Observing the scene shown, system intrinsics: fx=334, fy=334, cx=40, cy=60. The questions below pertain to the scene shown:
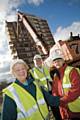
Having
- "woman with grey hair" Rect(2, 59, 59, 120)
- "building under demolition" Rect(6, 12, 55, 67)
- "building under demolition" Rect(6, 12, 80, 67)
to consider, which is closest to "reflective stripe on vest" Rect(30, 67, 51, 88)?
"woman with grey hair" Rect(2, 59, 59, 120)

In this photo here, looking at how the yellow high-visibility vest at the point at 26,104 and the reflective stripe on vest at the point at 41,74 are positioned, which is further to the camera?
the reflective stripe on vest at the point at 41,74

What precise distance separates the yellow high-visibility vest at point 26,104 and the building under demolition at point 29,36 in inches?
445

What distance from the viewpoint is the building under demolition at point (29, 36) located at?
15582 mm

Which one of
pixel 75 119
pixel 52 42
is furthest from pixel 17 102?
pixel 52 42

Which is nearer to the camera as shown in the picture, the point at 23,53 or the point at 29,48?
the point at 23,53

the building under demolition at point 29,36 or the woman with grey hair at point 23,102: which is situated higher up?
the building under demolition at point 29,36

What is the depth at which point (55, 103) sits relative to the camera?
13.6 feet

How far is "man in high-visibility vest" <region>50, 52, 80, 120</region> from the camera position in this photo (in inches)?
173

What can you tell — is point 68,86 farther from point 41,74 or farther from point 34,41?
point 34,41

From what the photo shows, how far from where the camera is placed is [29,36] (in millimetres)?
17422

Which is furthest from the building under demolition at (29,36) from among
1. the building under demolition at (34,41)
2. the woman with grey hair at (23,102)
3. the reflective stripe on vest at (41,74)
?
the woman with grey hair at (23,102)

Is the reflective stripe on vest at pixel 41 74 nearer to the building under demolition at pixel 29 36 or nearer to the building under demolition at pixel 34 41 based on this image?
the building under demolition at pixel 34 41

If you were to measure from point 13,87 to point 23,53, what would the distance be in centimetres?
1163

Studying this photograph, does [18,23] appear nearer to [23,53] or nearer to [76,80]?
[23,53]
